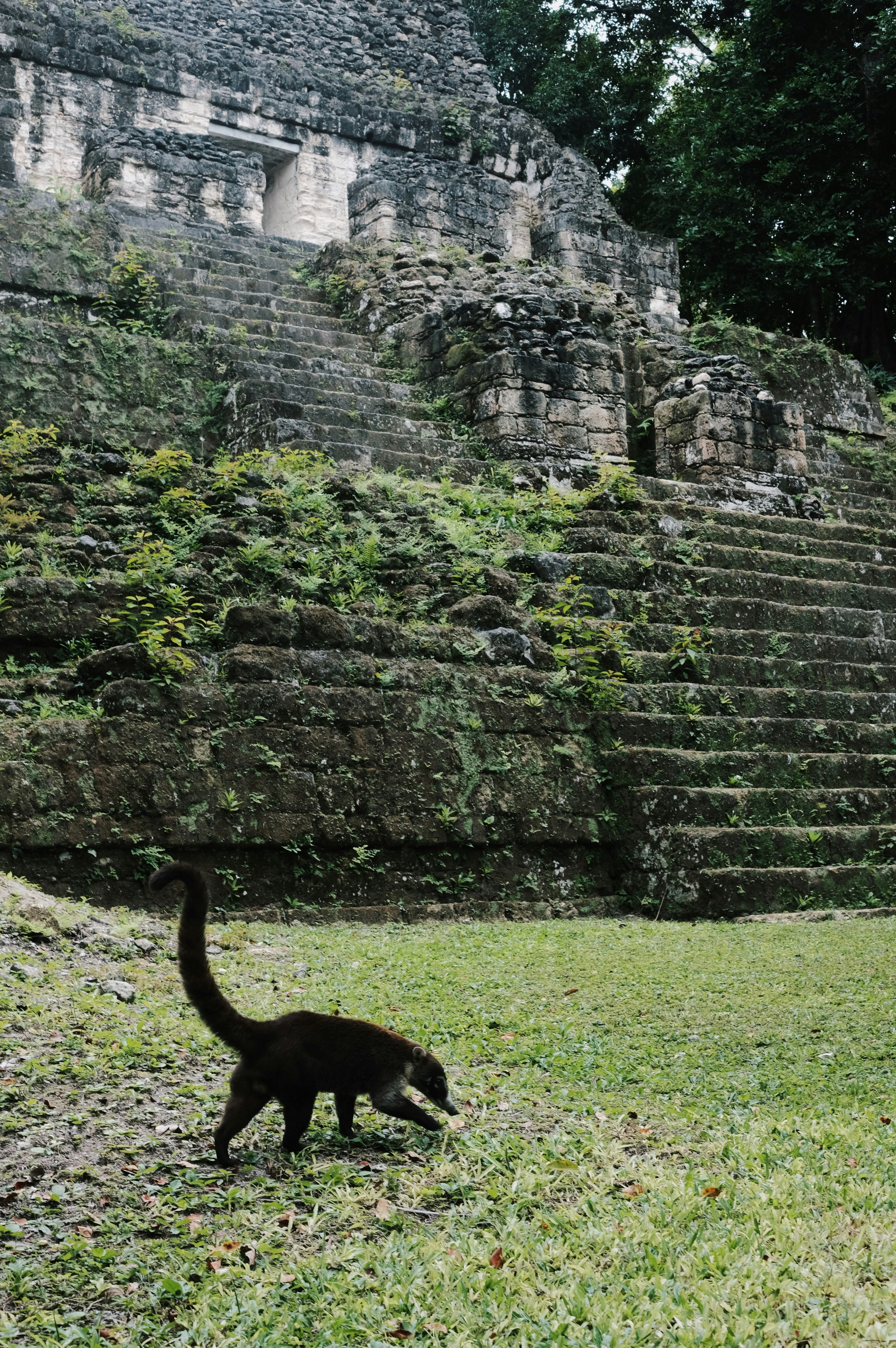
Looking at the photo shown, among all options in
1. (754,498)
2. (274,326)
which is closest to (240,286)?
(274,326)

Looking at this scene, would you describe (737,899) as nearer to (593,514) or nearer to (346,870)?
(346,870)

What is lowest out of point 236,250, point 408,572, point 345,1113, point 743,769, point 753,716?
point 345,1113

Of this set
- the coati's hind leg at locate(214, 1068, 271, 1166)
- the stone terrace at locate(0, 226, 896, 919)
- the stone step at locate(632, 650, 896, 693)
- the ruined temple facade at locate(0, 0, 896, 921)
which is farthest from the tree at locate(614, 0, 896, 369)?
the coati's hind leg at locate(214, 1068, 271, 1166)

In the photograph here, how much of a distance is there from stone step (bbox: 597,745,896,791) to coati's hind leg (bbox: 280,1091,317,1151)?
469 cm

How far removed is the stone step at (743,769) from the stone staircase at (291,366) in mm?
3517

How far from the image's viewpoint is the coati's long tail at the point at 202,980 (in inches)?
126

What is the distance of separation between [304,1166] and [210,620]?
4276 mm

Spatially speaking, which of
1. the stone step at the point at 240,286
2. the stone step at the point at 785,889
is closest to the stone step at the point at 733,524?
the stone step at the point at 785,889

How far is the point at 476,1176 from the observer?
3.34m

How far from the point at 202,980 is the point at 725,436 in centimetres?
992

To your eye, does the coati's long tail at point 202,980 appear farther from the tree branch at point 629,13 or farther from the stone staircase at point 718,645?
the tree branch at point 629,13

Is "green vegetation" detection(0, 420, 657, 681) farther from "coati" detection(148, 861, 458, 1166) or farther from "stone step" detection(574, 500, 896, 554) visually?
"coati" detection(148, 861, 458, 1166)

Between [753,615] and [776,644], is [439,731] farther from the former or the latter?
[753,615]

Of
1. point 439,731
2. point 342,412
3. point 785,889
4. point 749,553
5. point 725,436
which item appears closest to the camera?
point 439,731
